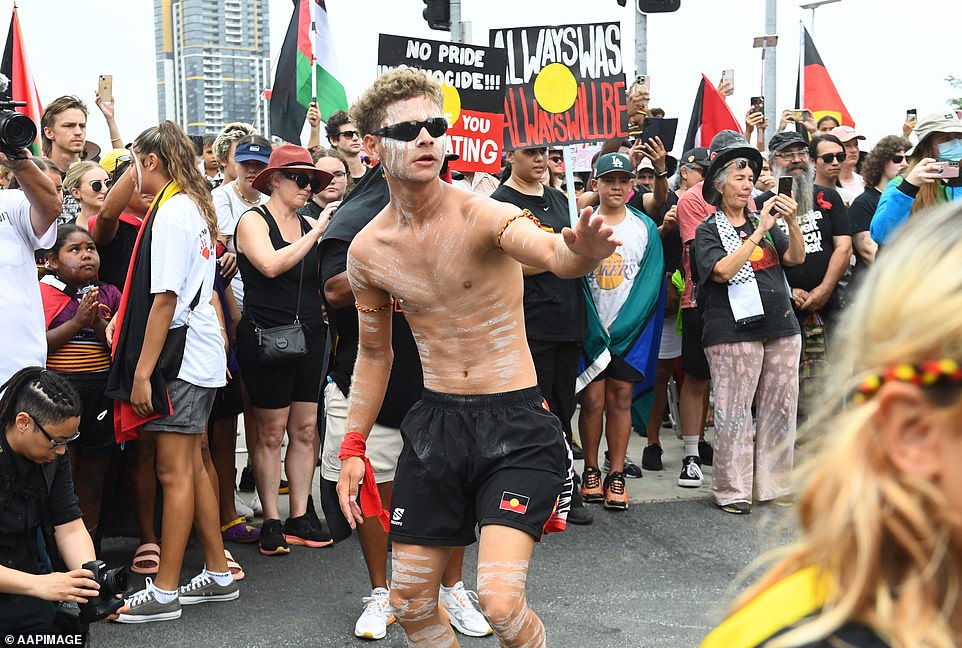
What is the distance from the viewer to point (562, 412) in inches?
256

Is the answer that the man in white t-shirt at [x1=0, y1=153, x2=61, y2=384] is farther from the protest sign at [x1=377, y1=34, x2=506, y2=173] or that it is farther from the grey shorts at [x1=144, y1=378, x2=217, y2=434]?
the protest sign at [x1=377, y1=34, x2=506, y2=173]

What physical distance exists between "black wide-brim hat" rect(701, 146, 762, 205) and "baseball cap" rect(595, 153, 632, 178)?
0.50 meters

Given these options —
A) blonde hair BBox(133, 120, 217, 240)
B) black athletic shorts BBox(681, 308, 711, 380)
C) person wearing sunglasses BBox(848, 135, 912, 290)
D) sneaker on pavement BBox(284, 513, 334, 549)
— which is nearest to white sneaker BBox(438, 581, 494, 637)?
sneaker on pavement BBox(284, 513, 334, 549)

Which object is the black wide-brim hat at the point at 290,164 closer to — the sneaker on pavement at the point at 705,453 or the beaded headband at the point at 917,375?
the sneaker on pavement at the point at 705,453

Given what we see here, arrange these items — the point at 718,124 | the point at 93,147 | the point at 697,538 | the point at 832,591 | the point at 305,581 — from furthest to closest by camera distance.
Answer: the point at 718,124, the point at 93,147, the point at 697,538, the point at 305,581, the point at 832,591

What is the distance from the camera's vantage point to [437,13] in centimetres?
1198

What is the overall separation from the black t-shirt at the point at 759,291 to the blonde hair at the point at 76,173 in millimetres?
3608

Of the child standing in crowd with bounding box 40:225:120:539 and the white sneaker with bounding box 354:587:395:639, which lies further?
the child standing in crowd with bounding box 40:225:120:539

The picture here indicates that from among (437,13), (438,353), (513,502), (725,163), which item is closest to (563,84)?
(725,163)

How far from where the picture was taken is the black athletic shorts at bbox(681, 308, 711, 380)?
25.2 ft

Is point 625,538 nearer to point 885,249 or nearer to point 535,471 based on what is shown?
point 535,471

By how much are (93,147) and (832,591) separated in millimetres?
8772

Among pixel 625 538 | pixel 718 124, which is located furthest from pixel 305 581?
pixel 718 124

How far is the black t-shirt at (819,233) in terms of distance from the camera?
24.7ft
